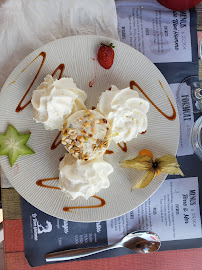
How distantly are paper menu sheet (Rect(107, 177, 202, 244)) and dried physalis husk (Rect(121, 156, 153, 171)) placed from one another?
0.60ft

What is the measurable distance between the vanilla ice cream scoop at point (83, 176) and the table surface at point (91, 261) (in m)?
0.30

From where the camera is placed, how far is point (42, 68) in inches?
48.1

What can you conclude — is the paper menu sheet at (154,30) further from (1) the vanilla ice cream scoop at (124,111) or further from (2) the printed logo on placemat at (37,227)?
(2) the printed logo on placemat at (37,227)

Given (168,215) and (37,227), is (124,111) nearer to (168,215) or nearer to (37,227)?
(168,215)

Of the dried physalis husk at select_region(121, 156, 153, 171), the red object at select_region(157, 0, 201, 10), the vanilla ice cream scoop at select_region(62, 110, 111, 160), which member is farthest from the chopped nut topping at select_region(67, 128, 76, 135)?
the red object at select_region(157, 0, 201, 10)

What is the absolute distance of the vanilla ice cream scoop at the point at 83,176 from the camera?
113 cm

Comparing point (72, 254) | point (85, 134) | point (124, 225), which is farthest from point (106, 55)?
point (72, 254)

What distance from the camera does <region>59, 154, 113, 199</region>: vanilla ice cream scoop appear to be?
3.72 ft

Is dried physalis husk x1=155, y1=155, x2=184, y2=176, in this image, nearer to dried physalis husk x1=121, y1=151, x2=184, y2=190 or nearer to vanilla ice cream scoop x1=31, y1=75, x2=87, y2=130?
dried physalis husk x1=121, y1=151, x2=184, y2=190

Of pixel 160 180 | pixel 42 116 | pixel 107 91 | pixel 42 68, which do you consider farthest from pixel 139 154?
pixel 42 68

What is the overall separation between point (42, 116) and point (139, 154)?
466 millimetres

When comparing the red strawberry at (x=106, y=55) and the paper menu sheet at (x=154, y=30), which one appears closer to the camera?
the red strawberry at (x=106, y=55)

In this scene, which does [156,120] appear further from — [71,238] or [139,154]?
[71,238]

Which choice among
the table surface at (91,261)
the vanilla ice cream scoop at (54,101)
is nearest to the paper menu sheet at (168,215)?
the table surface at (91,261)
